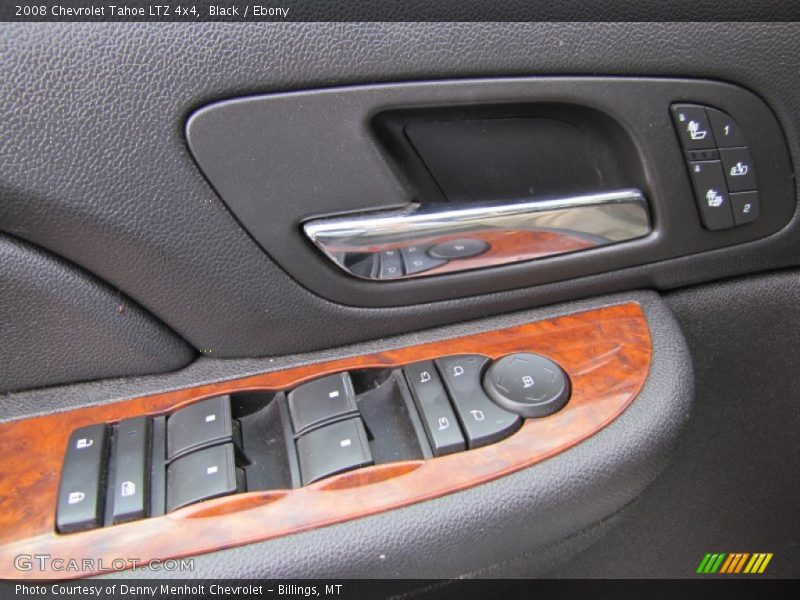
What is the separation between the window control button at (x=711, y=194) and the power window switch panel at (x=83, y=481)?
648 millimetres

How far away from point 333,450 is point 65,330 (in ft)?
0.95

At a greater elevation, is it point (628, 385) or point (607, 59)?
point (607, 59)

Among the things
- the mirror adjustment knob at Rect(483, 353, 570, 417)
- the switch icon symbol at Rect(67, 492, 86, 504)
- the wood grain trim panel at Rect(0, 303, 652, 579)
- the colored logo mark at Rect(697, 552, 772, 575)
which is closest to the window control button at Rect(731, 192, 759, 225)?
the wood grain trim panel at Rect(0, 303, 652, 579)

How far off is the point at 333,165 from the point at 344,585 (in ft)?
1.25

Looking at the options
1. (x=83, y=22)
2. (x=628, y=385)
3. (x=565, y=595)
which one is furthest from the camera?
(x=565, y=595)

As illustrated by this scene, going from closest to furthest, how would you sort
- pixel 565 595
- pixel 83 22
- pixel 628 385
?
pixel 83 22 < pixel 628 385 < pixel 565 595

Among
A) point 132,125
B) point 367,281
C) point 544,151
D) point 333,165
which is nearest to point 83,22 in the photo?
point 132,125

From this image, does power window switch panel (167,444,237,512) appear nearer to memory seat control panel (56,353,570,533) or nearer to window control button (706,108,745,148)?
memory seat control panel (56,353,570,533)

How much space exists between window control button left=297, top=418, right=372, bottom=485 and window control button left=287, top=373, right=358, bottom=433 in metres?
0.01

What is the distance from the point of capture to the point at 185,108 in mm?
596

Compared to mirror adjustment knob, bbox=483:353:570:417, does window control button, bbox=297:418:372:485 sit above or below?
below

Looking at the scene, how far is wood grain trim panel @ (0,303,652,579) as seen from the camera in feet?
1.87

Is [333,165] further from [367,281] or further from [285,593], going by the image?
[285,593]

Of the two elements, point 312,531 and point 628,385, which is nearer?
point 312,531
